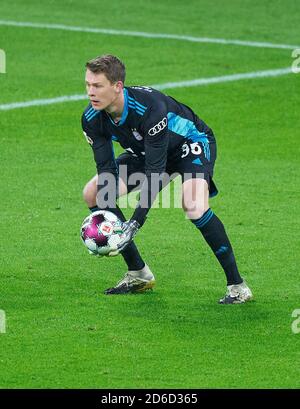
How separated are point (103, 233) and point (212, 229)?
3.08 feet

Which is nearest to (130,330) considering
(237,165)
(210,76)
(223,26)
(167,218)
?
(167,218)

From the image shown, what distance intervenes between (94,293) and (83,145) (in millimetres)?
6018

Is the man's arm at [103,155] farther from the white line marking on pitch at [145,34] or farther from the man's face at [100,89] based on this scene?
the white line marking on pitch at [145,34]

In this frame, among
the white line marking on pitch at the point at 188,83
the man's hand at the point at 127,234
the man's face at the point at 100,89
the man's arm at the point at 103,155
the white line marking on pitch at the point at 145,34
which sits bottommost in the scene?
the man's hand at the point at 127,234

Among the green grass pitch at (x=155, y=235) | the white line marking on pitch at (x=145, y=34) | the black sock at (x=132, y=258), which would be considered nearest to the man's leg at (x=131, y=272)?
the black sock at (x=132, y=258)

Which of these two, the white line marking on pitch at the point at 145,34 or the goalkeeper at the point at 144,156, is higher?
the white line marking on pitch at the point at 145,34

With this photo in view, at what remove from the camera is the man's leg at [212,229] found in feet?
34.6

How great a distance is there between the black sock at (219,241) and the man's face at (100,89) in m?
1.22

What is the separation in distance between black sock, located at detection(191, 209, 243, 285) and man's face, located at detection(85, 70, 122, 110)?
1.22m

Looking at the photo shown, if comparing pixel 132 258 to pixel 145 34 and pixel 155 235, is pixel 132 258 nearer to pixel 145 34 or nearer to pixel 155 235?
pixel 155 235

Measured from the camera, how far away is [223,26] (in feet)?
78.1

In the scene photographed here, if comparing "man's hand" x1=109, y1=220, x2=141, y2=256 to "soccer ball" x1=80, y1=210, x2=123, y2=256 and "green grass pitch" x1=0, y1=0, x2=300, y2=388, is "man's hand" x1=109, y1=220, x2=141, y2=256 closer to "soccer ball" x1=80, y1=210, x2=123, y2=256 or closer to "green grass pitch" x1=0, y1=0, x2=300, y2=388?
"soccer ball" x1=80, y1=210, x2=123, y2=256

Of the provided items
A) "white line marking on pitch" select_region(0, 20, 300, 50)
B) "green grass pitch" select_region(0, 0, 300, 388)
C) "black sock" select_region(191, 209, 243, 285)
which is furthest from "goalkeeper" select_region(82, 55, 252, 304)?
"white line marking on pitch" select_region(0, 20, 300, 50)

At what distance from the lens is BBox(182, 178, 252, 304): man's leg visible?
10555mm
